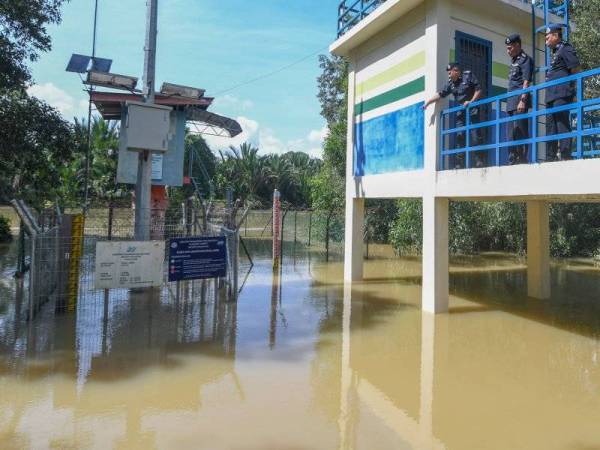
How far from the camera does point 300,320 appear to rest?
26.7 ft

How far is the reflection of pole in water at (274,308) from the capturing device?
23.2ft

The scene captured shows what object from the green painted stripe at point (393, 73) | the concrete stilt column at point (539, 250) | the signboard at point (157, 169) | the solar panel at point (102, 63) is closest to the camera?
the green painted stripe at point (393, 73)

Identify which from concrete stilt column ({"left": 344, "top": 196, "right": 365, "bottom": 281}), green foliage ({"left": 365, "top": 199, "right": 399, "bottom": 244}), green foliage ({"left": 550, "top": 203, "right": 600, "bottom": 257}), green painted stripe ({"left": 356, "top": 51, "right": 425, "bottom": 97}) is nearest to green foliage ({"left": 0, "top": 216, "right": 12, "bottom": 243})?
green foliage ({"left": 365, "top": 199, "right": 399, "bottom": 244})

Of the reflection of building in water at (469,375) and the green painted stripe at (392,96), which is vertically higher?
the green painted stripe at (392,96)

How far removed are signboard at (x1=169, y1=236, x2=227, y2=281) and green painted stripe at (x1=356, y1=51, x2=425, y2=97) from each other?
5.16 metres

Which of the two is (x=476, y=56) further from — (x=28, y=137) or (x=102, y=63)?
(x=28, y=137)

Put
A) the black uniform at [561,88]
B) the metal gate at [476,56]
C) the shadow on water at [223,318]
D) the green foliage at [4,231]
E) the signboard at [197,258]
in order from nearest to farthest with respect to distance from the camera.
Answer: the shadow on water at [223,318] → the black uniform at [561,88] → the signboard at [197,258] → the metal gate at [476,56] → the green foliage at [4,231]

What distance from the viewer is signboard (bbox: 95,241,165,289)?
24.5 feet

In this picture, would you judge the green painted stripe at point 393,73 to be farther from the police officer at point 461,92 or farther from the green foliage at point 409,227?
the green foliage at point 409,227

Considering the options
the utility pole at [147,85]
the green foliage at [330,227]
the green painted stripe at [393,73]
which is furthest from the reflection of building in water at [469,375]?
the green foliage at [330,227]

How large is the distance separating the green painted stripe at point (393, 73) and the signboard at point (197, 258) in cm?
516

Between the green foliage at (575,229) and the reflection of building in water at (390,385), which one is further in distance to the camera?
the green foliage at (575,229)

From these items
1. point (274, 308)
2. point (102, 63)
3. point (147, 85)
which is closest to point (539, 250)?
point (274, 308)

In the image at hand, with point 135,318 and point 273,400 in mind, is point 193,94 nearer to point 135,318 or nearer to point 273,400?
point 135,318
